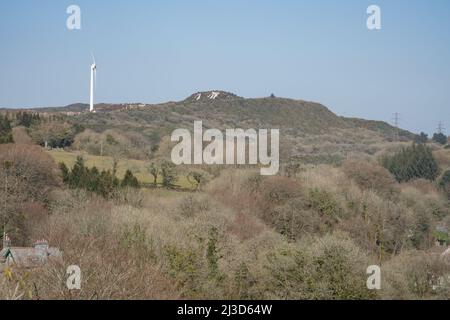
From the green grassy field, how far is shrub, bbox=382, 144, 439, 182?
39.7 m

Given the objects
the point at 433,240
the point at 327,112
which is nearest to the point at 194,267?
the point at 433,240

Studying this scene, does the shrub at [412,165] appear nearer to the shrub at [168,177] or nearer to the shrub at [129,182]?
the shrub at [168,177]

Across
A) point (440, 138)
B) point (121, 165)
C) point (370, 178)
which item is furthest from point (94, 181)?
point (440, 138)

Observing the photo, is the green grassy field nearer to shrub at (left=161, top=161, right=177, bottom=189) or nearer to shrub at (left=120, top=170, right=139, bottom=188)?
shrub at (left=161, top=161, right=177, bottom=189)

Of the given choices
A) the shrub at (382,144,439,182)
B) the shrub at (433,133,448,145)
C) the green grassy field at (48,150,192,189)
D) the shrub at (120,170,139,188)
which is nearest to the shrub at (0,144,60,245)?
the shrub at (120,170,139,188)

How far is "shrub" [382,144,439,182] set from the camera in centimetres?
9069

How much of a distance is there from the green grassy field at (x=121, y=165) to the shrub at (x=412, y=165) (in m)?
39.7

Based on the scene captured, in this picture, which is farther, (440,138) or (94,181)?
(440,138)

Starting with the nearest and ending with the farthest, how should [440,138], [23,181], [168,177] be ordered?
[23,181]
[168,177]
[440,138]

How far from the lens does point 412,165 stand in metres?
91.1

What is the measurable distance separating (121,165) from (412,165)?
151 feet

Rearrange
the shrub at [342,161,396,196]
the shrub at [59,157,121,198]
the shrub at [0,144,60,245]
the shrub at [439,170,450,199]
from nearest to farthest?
the shrub at [0,144,60,245] → the shrub at [59,157,121,198] → the shrub at [342,161,396,196] → the shrub at [439,170,450,199]

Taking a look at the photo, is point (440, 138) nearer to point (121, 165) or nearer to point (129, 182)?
point (121, 165)
